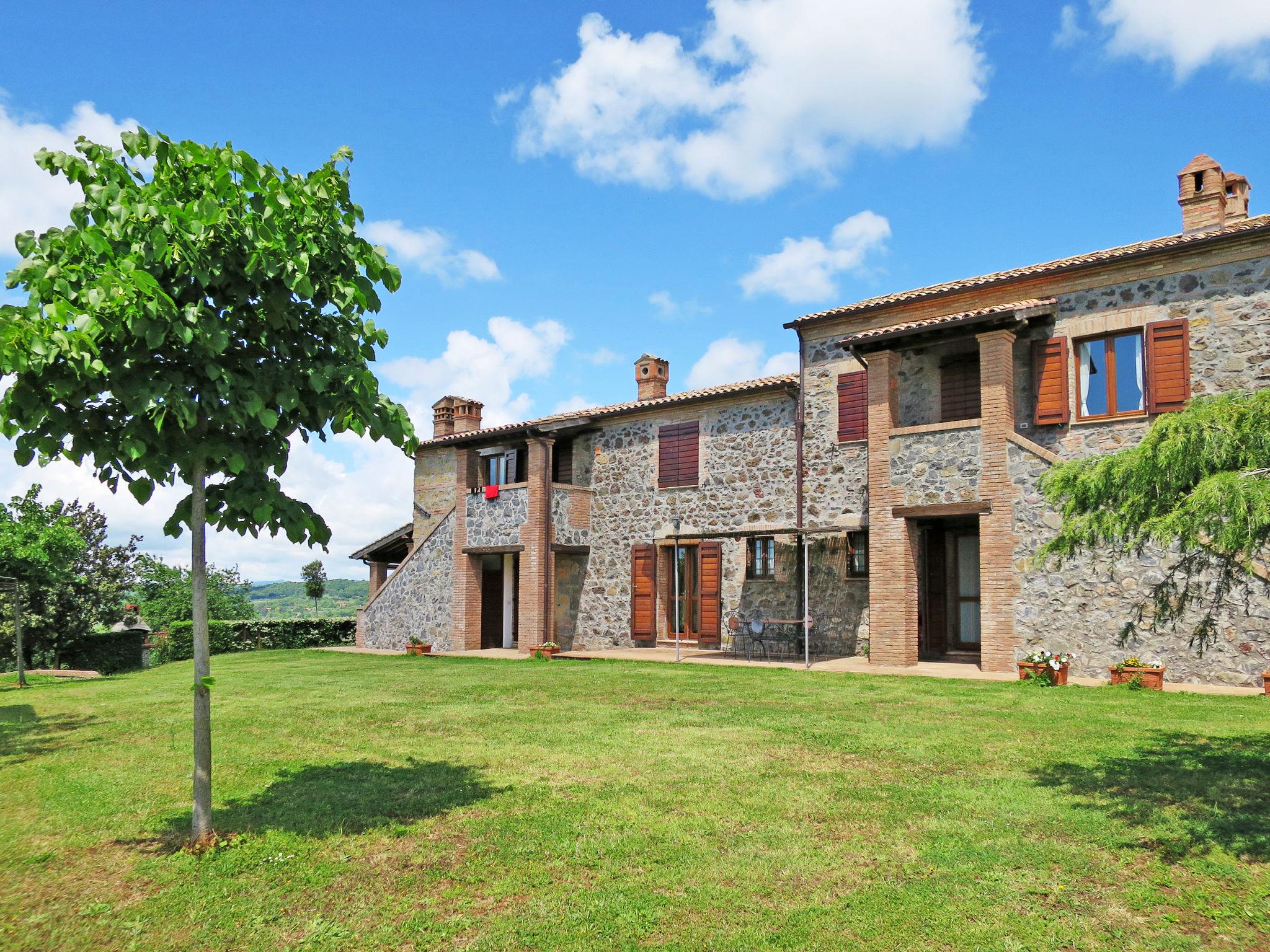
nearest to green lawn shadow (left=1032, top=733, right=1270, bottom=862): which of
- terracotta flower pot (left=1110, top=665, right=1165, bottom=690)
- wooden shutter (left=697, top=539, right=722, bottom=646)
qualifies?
terracotta flower pot (left=1110, top=665, right=1165, bottom=690)

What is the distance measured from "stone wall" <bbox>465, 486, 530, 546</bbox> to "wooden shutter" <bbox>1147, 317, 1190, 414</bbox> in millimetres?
13099

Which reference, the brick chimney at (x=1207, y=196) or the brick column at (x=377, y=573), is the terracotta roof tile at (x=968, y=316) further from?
the brick column at (x=377, y=573)

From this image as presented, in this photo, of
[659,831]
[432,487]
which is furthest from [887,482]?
[432,487]

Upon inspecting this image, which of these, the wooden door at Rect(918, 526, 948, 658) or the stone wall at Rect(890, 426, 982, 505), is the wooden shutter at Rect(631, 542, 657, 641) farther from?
the stone wall at Rect(890, 426, 982, 505)

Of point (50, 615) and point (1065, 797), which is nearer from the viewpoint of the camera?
point (1065, 797)

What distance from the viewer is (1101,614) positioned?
12.6 metres

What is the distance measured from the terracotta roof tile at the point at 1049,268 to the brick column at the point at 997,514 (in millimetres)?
1575

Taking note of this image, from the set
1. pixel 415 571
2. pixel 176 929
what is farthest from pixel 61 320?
pixel 415 571

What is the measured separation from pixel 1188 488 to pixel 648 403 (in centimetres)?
1563

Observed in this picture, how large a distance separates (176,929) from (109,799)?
9.43ft

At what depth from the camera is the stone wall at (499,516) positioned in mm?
20828

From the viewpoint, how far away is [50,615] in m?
22.6

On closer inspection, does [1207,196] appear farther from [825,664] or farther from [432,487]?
[432,487]

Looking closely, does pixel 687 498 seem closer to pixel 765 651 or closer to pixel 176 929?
pixel 765 651
